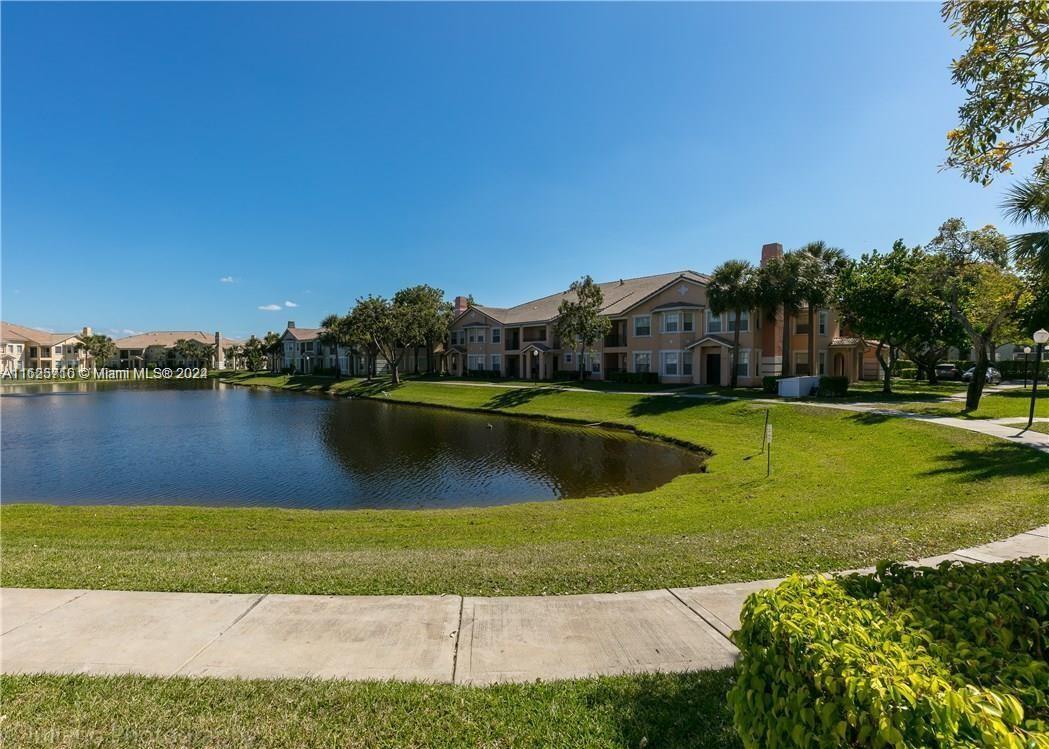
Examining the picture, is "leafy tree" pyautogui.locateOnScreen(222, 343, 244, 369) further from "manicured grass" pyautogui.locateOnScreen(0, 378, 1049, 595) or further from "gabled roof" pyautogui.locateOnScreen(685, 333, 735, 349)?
"manicured grass" pyautogui.locateOnScreen(0, 378, 1049, 595)

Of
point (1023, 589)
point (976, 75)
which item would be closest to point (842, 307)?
point (976, 75)

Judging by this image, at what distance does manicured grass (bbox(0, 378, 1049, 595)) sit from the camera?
21.2 feet

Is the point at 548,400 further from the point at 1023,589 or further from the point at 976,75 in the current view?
the point at 1023,589

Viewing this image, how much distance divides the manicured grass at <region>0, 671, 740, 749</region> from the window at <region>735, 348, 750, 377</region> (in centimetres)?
3696

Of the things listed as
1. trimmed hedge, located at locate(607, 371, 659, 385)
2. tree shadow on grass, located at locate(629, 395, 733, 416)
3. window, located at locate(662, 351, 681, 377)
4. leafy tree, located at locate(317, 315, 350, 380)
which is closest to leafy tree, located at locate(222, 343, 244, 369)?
leafy tree, located at locate(317, 315, 350, 380)

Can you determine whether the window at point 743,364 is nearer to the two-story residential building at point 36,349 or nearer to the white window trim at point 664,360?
the white window trim at point 664,360

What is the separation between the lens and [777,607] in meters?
2.83

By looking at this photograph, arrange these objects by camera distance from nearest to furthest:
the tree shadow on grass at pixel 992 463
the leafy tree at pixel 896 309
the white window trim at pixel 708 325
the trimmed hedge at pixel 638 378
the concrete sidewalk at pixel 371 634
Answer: the concrete sidewalk at pixel 371 634 → the tree shadow on grass at pixel 992 463 → the leafy tree at pixel 896 309 → the white window trim at pixel 708 325 → the trimmed hedge at pixel 638 378

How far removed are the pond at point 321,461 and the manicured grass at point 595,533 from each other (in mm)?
2609

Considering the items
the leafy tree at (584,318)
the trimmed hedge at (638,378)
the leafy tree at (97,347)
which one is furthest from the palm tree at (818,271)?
the leafy tree at (97,347)

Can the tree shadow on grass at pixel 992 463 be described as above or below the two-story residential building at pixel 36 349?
below

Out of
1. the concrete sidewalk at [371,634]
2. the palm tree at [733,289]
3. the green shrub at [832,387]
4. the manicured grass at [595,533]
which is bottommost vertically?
the manicured grass at [595,533]

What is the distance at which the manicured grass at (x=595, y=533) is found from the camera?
646 cm

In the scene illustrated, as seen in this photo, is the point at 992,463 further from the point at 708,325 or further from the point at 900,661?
the point at 708,325
